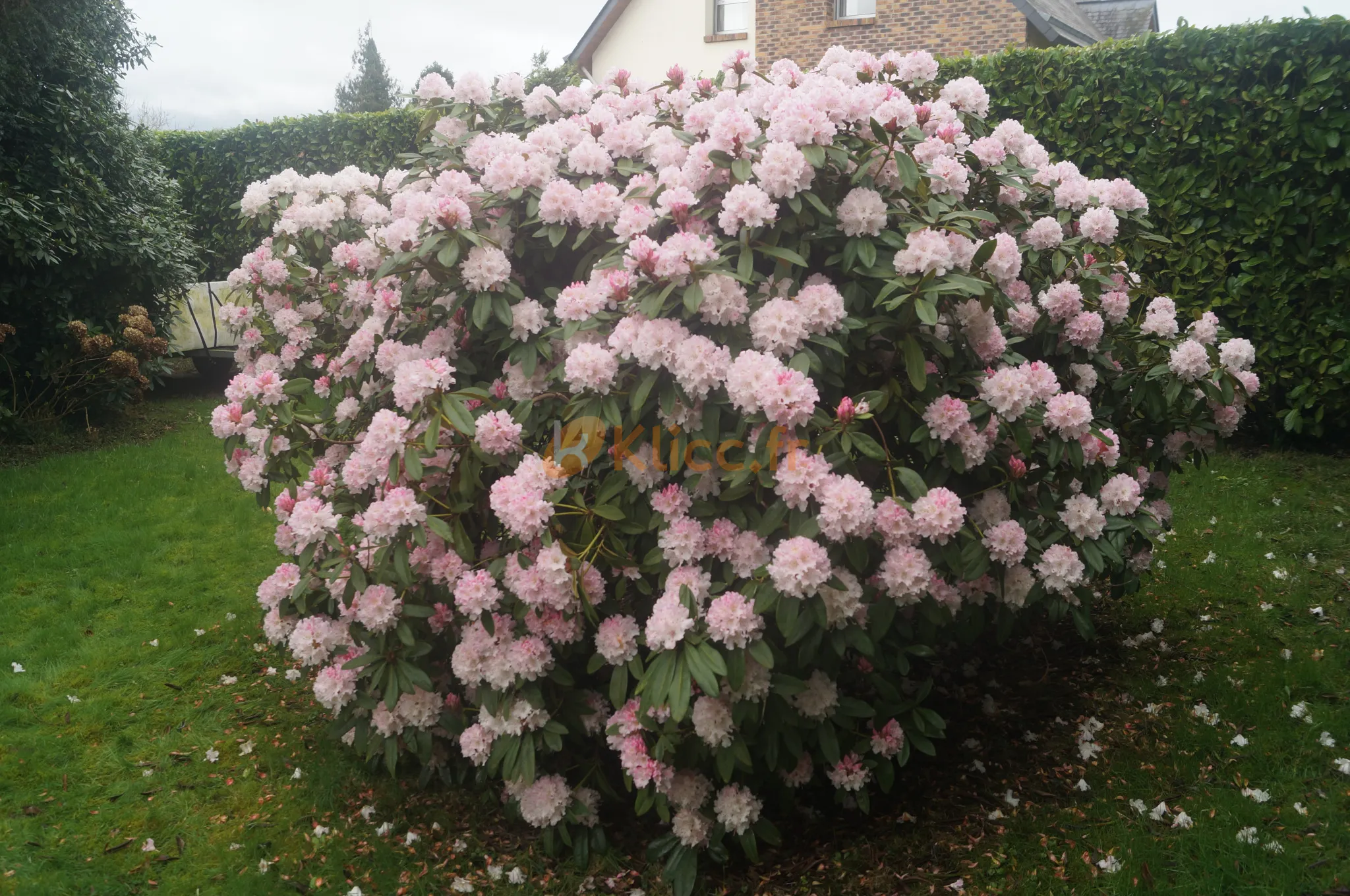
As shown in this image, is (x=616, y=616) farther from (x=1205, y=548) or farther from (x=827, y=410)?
(x=1205, y=548)

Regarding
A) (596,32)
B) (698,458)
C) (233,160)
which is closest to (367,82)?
(596,32)

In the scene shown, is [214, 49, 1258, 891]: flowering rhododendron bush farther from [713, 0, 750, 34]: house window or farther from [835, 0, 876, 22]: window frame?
[713, 0, 750, 34]: house window

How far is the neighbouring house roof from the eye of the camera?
53.4 feet

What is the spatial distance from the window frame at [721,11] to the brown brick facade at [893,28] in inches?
40.3

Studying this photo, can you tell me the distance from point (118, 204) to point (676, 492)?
6176mm

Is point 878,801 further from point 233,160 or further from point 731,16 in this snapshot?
point 731,16

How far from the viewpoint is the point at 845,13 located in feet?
46.6

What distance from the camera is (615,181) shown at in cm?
280

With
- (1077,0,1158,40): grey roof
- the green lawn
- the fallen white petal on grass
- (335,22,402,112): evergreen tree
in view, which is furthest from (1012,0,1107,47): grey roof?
(335,22,402,112): evergreen tree

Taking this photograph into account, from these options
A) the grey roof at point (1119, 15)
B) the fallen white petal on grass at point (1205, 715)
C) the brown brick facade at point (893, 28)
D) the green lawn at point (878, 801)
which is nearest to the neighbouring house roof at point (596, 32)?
the brown brick facade at point (893, 28)

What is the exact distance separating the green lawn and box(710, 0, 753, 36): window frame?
1309 cm

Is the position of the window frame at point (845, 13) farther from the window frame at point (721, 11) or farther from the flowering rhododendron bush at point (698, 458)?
the flowering rhododendron bush at point (698, 458)

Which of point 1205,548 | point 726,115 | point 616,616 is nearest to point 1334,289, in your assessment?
point 1205,548

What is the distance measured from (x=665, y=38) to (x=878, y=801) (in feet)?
51.1
